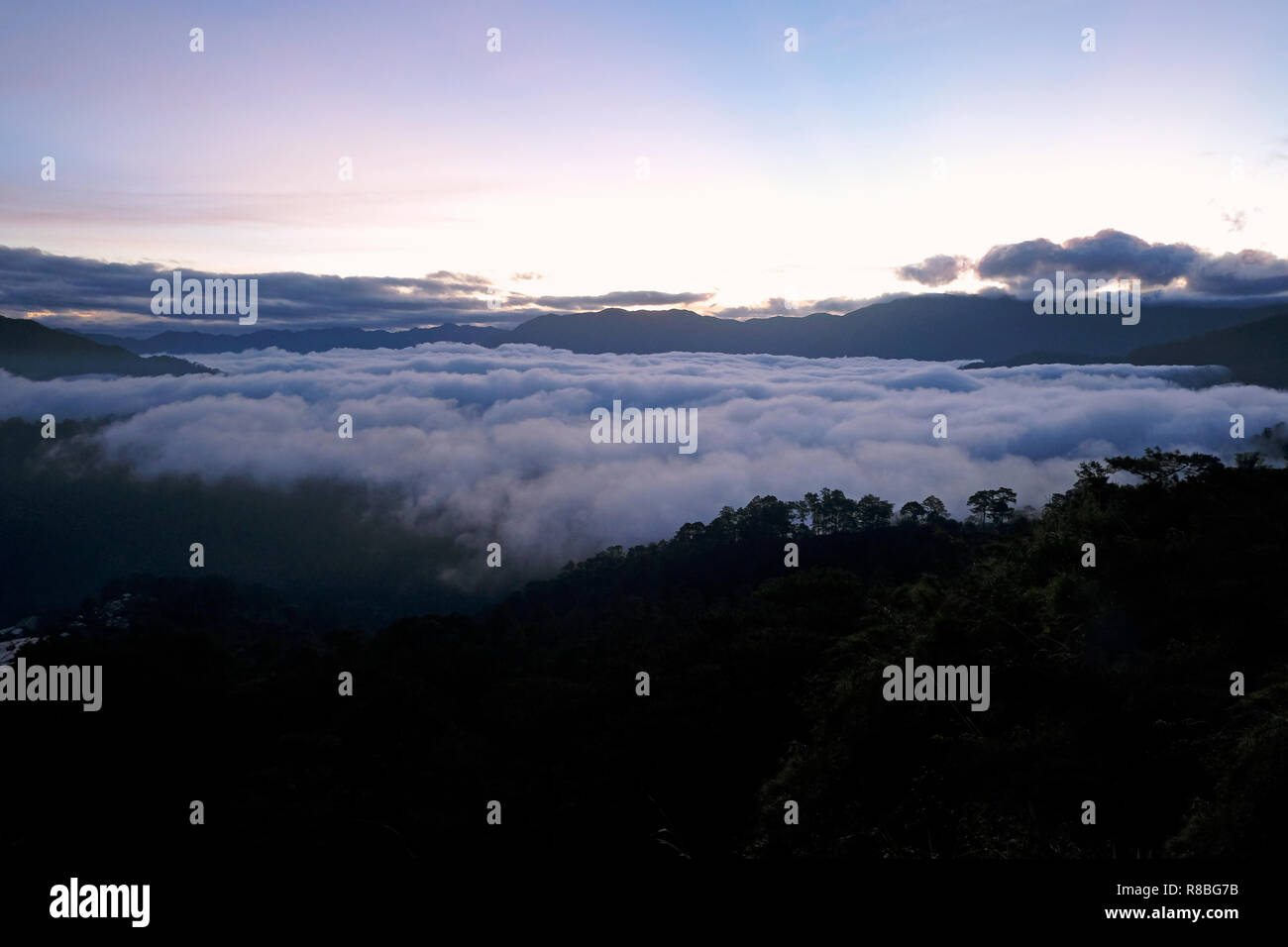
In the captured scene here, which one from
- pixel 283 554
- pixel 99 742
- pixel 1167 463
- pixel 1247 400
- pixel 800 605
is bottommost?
pixel 283 554

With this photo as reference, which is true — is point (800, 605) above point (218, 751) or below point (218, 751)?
above

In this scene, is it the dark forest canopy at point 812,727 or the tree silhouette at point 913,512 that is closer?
the dark forest canopy at point 812,727

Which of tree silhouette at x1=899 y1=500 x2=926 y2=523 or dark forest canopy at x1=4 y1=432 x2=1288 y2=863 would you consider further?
tree silhouette at x1=899 y1=500 x2=926 y2=523

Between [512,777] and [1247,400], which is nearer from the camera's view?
[512,777]

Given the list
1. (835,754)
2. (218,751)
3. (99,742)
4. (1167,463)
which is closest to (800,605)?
(1167,463)

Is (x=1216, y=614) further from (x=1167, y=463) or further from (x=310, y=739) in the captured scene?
(x=310, y=739)

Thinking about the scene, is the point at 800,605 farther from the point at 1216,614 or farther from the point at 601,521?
the point at 601,521

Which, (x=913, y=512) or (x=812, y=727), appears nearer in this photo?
(x=812, y=727)
